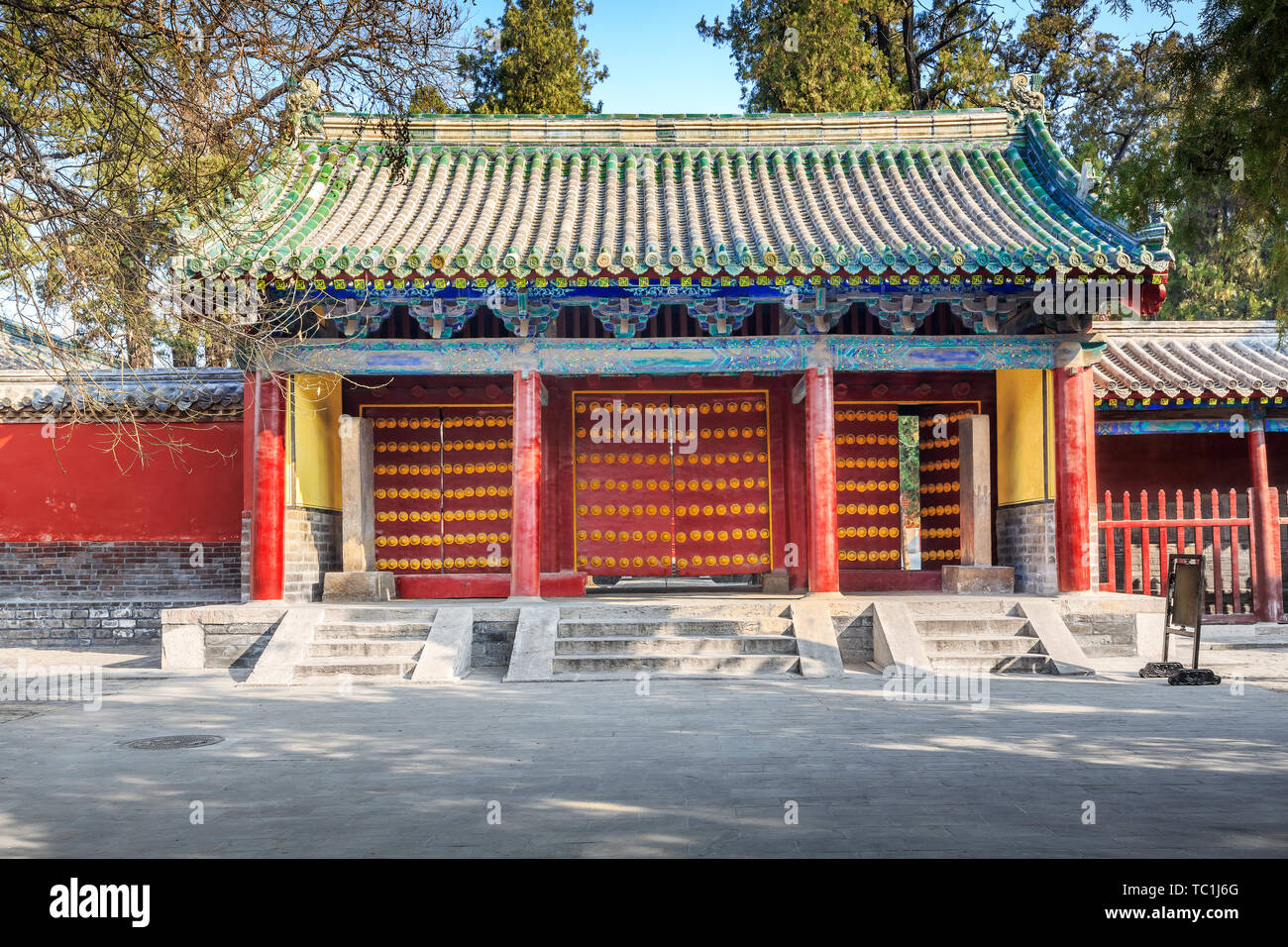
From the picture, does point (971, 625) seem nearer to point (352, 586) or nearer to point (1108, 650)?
point (1108, 650)

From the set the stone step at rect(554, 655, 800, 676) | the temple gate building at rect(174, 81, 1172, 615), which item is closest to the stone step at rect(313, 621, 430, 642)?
the temple gate building at rect(174, 81, 1172, 615)

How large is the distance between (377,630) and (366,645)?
264 mm

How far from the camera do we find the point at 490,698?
859cm

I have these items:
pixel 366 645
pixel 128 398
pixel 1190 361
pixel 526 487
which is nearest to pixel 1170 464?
pixel 1190 361

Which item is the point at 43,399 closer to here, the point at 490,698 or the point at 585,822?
the point at 490,698

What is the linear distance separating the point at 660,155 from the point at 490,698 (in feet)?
27.0

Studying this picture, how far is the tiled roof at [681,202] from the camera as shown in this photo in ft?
34.7

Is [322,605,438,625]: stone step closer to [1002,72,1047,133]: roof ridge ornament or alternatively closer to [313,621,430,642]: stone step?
[313,621,430,642]: stone step

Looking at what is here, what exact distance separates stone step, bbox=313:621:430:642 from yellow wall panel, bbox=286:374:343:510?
6.19 ft

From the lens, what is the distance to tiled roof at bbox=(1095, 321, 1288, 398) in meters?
A: 12.5

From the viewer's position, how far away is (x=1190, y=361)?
13.9m

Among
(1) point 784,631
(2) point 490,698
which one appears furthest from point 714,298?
(2) point 490,698

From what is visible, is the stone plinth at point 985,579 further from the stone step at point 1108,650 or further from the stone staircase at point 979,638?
the stone step at point 1108,650

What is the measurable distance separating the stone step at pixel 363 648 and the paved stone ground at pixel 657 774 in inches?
54.2
